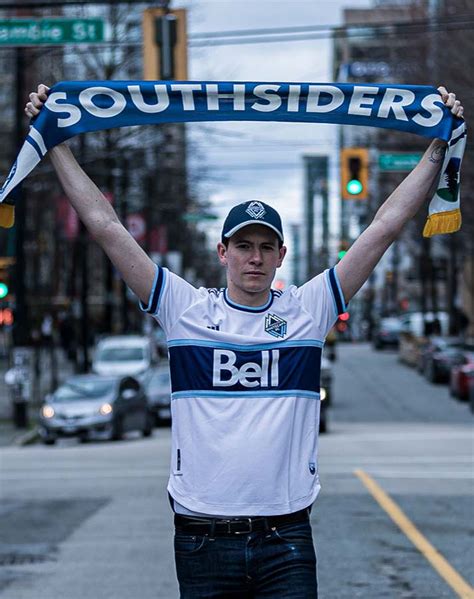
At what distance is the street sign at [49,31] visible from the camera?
20.3 metres

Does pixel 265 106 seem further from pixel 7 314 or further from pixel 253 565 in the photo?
pixel 7 314

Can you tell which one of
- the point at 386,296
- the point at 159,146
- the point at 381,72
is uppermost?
the point at 381,72

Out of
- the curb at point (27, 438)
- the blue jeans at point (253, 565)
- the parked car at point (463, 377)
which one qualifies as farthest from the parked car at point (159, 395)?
the blue jeans at point (253, 565)

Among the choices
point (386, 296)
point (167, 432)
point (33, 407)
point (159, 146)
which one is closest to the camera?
point (167, 432)

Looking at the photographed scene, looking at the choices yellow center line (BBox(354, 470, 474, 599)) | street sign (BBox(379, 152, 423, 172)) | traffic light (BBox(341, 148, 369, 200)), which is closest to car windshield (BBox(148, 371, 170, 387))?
traffic light (BBox(341, 148, 369, 200))

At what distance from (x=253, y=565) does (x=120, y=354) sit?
123 ft

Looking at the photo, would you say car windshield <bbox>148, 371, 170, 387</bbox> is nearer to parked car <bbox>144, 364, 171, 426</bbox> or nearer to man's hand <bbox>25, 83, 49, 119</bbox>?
parked car <bbox>144, 364, 171, 426</bbox>

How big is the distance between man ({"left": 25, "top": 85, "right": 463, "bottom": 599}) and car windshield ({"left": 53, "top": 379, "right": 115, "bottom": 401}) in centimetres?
2319

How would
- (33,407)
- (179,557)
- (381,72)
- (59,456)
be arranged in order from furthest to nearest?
(381,72)
(33,407)
(59,456)
(179,557)

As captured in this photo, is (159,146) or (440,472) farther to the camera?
(159,146)

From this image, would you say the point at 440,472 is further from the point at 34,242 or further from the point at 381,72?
the point at 381,72

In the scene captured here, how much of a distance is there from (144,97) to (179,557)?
2.06 metres

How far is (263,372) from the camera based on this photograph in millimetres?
5125

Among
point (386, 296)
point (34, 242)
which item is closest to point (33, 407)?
point (34, 242)
